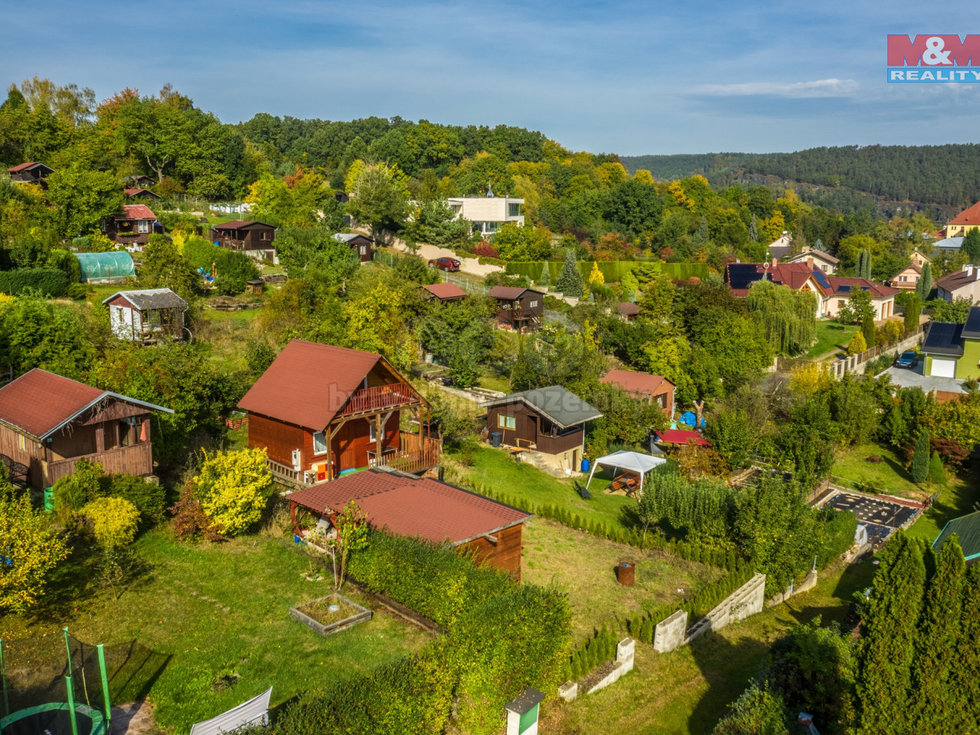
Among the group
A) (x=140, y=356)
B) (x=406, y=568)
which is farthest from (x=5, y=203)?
(x=406, y=568)

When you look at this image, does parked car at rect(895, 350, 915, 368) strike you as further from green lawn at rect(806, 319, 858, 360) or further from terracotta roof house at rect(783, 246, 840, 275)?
terracotta roof house at rect(783, 246, 840, 275)

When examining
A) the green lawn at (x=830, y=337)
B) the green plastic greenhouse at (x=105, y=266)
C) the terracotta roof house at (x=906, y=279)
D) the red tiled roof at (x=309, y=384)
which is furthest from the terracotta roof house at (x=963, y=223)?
the red tiled roof at (x=309, y=384)

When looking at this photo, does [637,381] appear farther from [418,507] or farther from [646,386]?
[418,507]

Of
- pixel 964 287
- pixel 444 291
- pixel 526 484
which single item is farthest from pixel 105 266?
pixel 964 287

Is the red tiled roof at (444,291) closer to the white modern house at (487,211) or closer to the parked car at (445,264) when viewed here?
the parked car at (445,264)

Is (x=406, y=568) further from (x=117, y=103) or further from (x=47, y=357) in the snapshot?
(x=117, y=103)

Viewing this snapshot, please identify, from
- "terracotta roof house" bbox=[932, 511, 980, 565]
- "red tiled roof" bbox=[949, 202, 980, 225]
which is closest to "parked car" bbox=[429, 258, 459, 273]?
"terracotta roof house" bbox=[932, 511, 980, 565]
